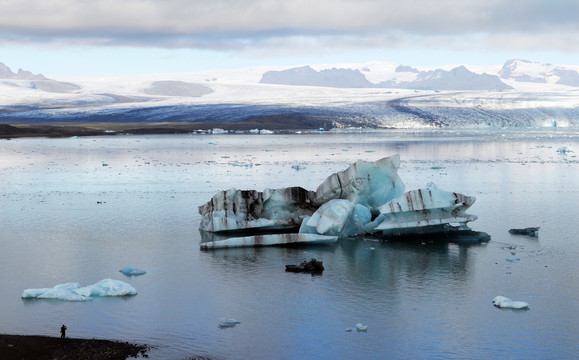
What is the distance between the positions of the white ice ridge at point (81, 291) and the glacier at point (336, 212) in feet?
10.5

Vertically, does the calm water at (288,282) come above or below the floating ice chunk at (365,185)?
below

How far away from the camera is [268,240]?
Result: 42.4 ft

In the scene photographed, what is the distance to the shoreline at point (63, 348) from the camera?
7.13 m

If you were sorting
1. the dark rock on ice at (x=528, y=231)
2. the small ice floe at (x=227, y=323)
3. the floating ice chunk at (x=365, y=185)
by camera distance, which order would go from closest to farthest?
the small ice floe at (x=227, y=323), the dark rock on ice at (x=528, y=231), the floating ice chunk at (x=365, y=185)

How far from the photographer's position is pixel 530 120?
82.7m

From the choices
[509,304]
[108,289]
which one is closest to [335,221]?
[509,304]

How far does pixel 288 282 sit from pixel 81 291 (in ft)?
9.25

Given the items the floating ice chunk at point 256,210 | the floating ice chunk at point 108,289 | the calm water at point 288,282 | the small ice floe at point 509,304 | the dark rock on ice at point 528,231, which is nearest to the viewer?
the calm water at point 288,282

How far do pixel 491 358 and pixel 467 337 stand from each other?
2.03ft

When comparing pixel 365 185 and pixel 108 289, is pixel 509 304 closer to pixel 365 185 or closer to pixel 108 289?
pixel 108 289

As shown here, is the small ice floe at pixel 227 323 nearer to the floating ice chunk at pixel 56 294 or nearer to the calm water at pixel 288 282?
the calm water at pixel 288 282

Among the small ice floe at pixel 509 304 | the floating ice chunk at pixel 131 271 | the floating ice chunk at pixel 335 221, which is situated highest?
the floating ice chunk at pixel 335 221

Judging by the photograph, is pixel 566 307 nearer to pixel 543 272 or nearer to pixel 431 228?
pixel 543 272

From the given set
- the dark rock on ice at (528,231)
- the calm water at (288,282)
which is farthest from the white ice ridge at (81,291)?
the dark rock on ice at (528,231)
